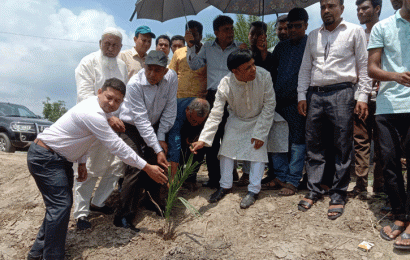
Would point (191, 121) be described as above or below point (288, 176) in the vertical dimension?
above

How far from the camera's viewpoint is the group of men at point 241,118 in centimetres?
270

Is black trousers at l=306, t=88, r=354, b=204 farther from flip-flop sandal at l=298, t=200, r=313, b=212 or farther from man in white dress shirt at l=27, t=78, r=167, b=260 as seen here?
man in white dress shirt at l=27, t=78, r=167, b=260

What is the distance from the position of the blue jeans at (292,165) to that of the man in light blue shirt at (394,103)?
41.3 inches

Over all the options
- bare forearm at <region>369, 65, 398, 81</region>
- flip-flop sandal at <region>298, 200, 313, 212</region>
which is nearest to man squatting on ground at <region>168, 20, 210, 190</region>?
flip-flop sandal at <region>298, 200, 313, 212</region>

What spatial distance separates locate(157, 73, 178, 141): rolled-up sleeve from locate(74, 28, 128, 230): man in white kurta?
559 mm

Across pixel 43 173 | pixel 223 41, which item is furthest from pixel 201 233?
pixel 223 41

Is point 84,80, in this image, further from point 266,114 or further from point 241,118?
point 266,114

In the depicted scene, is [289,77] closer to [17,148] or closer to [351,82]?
[351,82]

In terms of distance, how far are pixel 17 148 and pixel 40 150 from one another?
726 cm

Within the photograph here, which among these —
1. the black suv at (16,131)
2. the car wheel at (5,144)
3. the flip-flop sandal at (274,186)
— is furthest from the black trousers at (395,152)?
the car wheel at (5,144)

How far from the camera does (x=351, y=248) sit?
267 cm

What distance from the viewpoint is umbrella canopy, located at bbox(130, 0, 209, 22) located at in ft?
15.1

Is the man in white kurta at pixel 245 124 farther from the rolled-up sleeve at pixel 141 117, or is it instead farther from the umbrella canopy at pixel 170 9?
the umbrella canopy at pixel 170 9

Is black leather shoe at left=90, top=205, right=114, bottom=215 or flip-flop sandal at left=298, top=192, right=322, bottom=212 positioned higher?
flip-flop sandal at left=298, top=192, right=322, bottom=212
